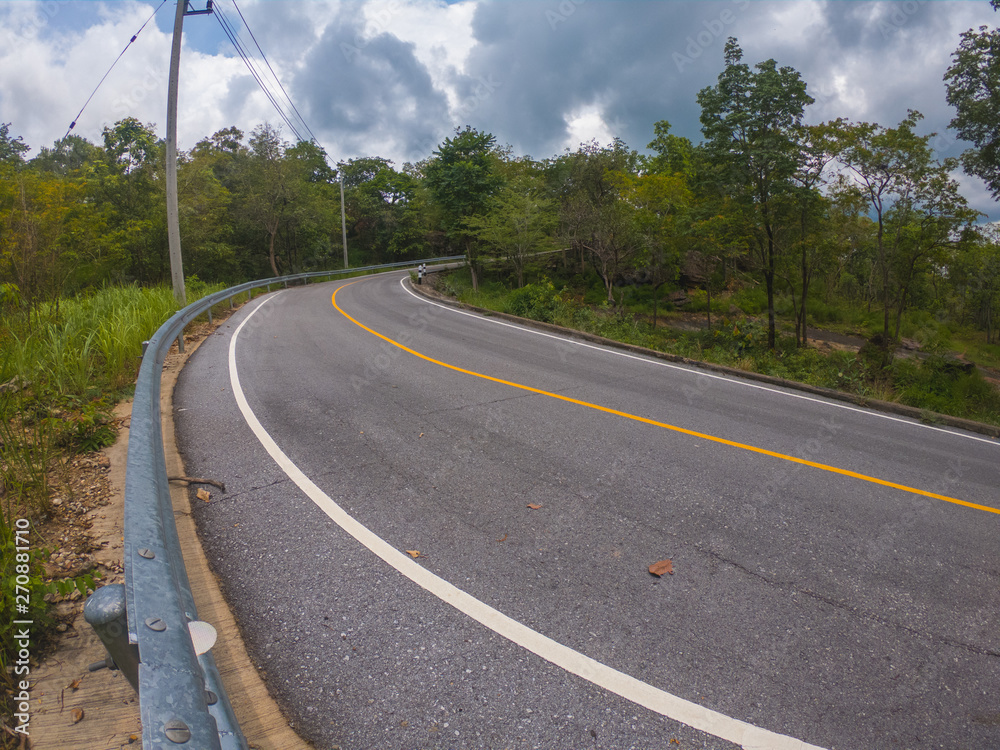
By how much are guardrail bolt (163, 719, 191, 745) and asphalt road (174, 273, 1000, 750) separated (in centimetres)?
142

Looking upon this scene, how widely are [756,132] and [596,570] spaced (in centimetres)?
1966

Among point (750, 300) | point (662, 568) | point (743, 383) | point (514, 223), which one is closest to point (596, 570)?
point (662, 568)

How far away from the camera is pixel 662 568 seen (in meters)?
3.87

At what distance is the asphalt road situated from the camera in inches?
106

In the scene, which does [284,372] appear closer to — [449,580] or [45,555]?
[45,555]

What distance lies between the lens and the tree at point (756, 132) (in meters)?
17.8

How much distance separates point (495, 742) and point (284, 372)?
7624 millimetres

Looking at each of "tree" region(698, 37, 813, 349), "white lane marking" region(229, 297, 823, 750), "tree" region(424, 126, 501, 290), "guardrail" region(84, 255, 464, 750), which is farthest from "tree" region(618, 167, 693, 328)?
"guardrail" region(84, 255, 464, 750)

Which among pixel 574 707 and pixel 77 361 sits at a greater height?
pixel 77 361

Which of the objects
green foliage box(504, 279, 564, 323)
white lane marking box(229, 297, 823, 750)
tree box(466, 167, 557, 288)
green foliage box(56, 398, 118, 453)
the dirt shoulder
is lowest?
white lane marking box(229, 297, 823, 750)

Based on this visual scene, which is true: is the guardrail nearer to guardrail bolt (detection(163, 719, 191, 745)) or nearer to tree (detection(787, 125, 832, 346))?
guardrail bolt (detection(163, 719, 191, 745))

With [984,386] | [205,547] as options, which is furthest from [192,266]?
[984,386]

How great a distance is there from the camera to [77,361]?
677 centimetres

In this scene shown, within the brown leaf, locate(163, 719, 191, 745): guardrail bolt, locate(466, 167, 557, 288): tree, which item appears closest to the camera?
locate(163, 719, 191, 745): guardrail bolt
